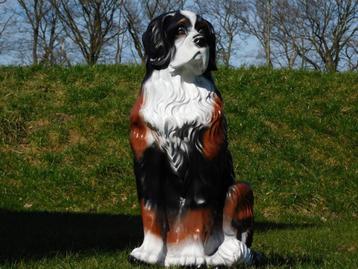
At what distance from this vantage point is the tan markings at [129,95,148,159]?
14.9 ft

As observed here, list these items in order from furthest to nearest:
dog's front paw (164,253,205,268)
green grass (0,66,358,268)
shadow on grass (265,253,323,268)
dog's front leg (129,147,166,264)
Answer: green grass (0,66,358,268)
shadow on grass (265,253,323,268)
dog's front leg (129,147,166,264)
dog's front paw (164,253,205,268)

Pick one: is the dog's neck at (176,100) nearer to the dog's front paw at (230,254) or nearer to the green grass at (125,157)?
the dog's front paw at (230,254)

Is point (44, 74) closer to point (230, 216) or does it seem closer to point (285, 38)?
point (230, 216)

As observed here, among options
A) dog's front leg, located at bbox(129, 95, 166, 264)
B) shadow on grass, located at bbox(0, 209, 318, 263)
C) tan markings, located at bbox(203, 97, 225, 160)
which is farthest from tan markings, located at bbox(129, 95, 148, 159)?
shadow on grass, located at bbox(0, 209, 318, 263)

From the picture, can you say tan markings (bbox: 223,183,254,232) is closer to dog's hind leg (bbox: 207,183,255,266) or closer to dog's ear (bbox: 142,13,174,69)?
dog's hind leg (bbox: 207,183,255,266)

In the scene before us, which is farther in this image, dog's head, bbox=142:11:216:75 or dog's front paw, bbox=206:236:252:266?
dog's head, bbox=142:11:216:75

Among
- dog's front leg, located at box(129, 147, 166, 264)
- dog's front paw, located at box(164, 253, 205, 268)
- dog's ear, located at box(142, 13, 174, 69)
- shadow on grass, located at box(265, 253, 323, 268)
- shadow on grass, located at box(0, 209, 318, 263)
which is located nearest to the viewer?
dog's front paw, located at box(164, 253, 205, 268)

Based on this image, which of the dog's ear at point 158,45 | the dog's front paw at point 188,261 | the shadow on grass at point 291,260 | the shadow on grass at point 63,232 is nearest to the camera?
the dog's front paw at point 188,261

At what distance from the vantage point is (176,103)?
4.52 meters

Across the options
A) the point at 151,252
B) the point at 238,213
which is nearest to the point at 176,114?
the point at 238,213

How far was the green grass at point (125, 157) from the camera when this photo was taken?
774cm

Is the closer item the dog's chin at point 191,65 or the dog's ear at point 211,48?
the dog's chin at point 191,65

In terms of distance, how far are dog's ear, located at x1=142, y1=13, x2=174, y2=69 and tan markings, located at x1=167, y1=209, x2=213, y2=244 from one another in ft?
3.25

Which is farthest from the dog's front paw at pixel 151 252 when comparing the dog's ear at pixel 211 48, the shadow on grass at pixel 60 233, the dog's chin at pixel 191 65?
the shadow on grass at pixel 60 233
